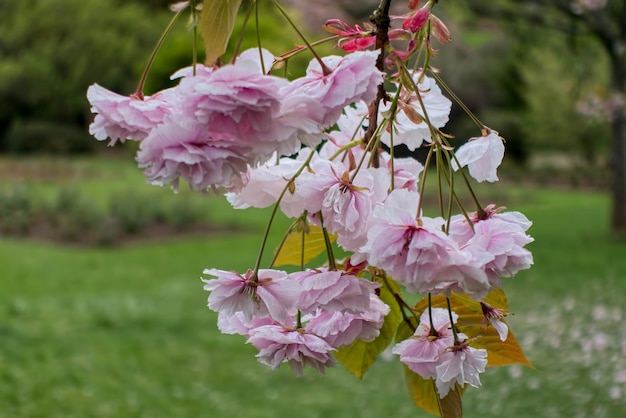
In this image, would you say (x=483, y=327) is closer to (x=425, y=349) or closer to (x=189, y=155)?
(x=425, y=349)

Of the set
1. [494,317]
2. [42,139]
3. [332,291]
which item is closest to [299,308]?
[332,291]

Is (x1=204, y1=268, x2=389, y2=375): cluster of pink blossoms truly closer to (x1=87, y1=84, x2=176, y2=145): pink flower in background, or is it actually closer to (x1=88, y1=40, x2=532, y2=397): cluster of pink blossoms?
(x1=88, y1=40, x2=532, y2=397): cluster of pink blossoms

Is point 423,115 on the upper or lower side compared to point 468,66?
upper

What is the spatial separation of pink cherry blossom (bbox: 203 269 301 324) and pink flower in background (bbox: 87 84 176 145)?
0.34 ft

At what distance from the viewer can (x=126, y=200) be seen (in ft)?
29.7

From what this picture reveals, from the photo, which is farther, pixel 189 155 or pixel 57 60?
pixel 57 60

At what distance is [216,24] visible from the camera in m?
0.45

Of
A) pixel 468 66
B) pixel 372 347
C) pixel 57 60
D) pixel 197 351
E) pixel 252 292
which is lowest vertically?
pixel 57 60

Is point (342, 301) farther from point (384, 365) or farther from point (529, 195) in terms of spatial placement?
point (529, 195)

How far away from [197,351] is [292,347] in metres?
4.09

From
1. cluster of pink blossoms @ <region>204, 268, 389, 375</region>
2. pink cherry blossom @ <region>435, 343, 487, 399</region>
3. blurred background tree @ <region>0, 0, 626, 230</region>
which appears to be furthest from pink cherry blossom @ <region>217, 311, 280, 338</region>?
blurred background tree @ <region>0, 0, 626, 230</region>

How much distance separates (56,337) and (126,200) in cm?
459

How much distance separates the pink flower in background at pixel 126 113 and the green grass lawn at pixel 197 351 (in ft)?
10.1

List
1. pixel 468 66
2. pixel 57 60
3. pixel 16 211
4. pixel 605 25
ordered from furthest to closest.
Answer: pixel 57 60 → pixel 468 66 → pixel 16 211 → pixel 605 25
